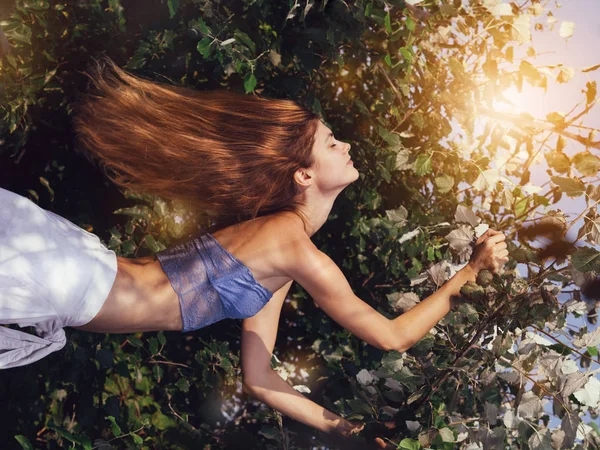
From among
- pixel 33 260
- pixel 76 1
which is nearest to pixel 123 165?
pixel 33 260

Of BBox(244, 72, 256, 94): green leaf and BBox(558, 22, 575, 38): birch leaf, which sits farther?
BBox(558, 22, 575, 38): birch leaf

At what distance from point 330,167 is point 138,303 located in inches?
34.3

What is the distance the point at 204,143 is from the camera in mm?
2531

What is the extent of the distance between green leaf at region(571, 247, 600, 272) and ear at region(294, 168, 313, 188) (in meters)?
1.11

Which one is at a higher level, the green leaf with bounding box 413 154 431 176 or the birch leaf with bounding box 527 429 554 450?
the green leaf with bounding box 413 154 431 176

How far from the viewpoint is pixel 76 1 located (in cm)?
298

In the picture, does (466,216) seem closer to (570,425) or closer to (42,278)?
(570,425)

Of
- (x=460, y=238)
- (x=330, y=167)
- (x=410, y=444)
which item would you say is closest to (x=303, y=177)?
(x=330, y=167)

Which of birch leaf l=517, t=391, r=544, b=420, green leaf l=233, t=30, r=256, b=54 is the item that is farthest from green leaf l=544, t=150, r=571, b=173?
green leaf l=233, t=30, r=256, b=54

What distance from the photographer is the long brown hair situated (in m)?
2.52

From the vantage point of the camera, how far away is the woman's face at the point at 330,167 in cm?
248

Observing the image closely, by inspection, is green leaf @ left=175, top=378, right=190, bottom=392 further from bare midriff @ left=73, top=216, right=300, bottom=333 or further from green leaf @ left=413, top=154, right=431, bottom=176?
green leaf @ left=413, top=154, right=431, bottom=176

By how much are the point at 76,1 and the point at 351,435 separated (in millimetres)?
2241

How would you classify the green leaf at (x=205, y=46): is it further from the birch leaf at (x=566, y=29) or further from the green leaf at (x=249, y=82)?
the birch leaf at (x=566, y=29)
